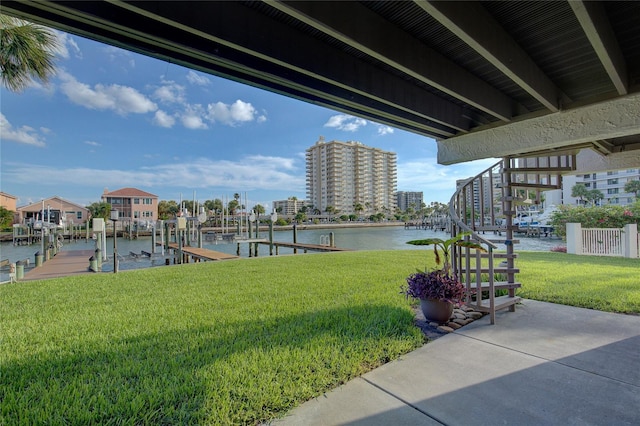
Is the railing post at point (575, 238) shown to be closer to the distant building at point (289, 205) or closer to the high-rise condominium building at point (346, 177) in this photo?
the high-rise condominium building at point (346, 177)

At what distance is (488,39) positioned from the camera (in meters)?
2.36

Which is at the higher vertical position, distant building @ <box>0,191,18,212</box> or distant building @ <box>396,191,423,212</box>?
distant building @ <box>396,191,423,212</box>

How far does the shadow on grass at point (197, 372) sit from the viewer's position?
1753 millimetres


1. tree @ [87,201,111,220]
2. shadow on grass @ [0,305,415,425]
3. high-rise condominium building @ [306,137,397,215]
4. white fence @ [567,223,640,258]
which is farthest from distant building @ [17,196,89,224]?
high-rise condominium building @ [306,137,397,215]

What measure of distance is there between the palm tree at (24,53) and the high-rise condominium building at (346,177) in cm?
7790


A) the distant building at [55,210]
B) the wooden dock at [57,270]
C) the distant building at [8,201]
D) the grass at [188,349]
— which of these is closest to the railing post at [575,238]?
the grass at [188,349]

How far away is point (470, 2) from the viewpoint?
217cm

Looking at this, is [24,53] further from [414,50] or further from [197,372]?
[414,50]

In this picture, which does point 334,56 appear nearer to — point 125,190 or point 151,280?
point 151,280

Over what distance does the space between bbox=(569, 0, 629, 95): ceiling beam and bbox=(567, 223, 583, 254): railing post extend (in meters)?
10.4

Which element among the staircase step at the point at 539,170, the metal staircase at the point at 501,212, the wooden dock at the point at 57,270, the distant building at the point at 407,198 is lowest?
the wooden dock at the point at 57,270

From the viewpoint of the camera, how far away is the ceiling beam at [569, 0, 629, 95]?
195cm

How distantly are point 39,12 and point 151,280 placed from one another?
5.53 metres

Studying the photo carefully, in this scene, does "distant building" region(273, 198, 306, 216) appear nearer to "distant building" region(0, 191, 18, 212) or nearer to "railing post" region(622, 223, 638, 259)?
"distant building" region(0, 191, 18, 212)
